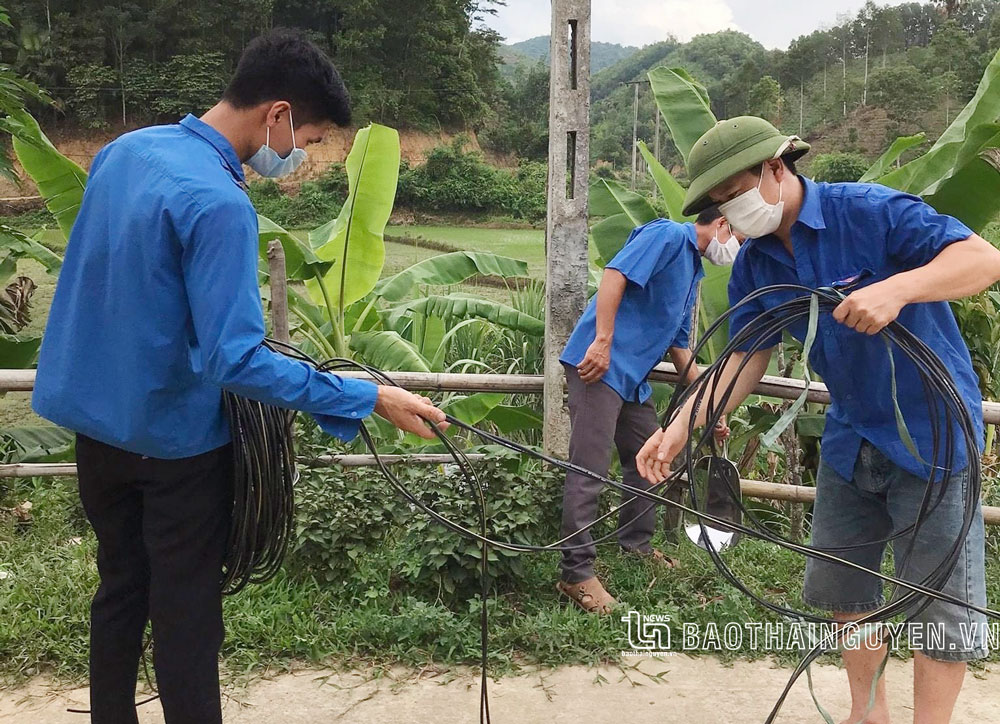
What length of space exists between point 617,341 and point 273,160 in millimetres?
1744

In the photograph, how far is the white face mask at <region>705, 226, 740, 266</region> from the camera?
3309 mm

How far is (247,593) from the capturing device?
Result: 3139mm

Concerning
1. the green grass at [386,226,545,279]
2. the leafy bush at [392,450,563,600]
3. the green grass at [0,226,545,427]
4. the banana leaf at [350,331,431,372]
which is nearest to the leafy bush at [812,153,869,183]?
the green grass at [386,226,545,279]

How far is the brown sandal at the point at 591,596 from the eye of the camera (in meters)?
3.12

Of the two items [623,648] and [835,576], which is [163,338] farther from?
[623,648]

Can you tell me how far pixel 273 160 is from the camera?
6.09 feet

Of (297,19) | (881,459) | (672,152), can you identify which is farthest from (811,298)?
(672,152)

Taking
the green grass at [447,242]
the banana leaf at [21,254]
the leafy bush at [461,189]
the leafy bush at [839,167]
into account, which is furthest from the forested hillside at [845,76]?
the banana leaf at [21,254]

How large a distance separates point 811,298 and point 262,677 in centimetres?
203

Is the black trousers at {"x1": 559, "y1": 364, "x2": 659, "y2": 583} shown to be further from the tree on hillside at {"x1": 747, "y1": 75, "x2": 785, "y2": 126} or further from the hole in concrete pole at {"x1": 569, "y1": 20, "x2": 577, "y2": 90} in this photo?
the tree on hillside at {"x1": 747, "y1": 75, "x2": 785, "y2": 126}

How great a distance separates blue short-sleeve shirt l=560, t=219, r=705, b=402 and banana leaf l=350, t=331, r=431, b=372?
1.24 m

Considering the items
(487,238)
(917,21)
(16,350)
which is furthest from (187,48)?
(917,21)

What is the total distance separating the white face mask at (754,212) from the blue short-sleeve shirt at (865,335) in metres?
0.06

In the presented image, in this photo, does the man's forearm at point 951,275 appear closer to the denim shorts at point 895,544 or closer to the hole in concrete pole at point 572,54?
the denim shorts at point 895,544
